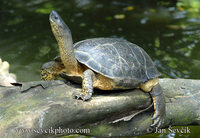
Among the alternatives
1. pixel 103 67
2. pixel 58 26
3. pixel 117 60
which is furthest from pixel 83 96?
pixel 58 26

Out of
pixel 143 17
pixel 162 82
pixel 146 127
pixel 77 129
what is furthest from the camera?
pixel 143 17

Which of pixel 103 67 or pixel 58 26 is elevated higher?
pixel 58 26

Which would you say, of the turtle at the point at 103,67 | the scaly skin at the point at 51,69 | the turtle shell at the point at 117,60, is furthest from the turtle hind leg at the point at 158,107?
the scaly skin at the point at 51,69

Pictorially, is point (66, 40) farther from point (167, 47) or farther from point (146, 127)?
point (167, 47)

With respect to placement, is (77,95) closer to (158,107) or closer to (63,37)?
(63,37)

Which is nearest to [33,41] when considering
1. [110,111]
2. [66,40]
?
[66,40]

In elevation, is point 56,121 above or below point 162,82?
above

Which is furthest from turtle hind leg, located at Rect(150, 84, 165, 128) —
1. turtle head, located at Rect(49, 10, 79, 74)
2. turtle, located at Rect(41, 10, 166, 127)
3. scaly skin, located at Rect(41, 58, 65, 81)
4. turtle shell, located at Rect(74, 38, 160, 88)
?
scaly skin, located at Rect(41, 58, 65, 81)

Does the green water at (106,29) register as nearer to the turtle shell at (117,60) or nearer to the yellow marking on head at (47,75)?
the yellow marking on head at (47,75)
